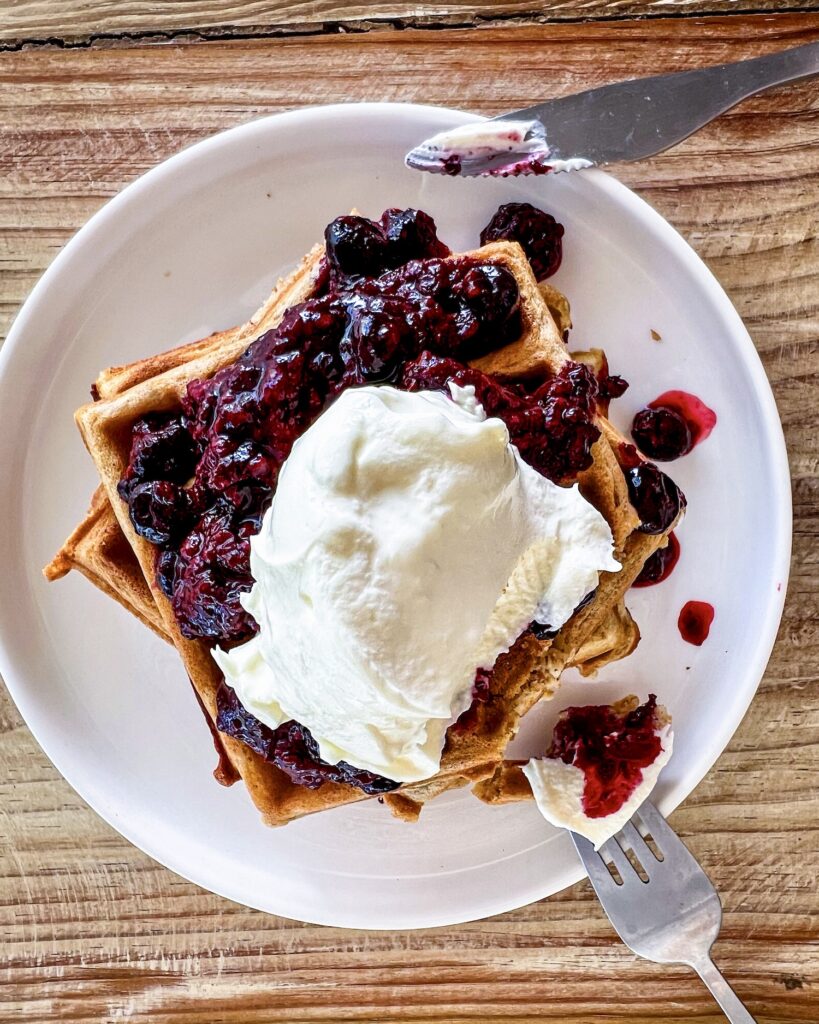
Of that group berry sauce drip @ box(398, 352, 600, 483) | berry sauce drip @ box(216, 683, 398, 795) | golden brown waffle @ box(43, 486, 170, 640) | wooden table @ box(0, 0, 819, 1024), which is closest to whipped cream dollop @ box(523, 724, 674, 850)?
wooden table @ box(0, 0, 819, 1024)

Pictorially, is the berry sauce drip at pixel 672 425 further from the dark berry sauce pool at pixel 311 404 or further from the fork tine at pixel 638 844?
the fork tine at pixel 638 844

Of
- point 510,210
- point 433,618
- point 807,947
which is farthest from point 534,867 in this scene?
point 510,210

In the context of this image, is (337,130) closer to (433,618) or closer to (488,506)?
(488,506)

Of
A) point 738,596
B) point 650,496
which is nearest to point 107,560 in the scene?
point 650,496

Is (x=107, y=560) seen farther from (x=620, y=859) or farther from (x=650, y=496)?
(x=620, y=859)

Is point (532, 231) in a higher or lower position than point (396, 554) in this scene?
higher

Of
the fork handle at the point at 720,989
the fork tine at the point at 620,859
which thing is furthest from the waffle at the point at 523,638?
the fork handle at the point at 720,989
